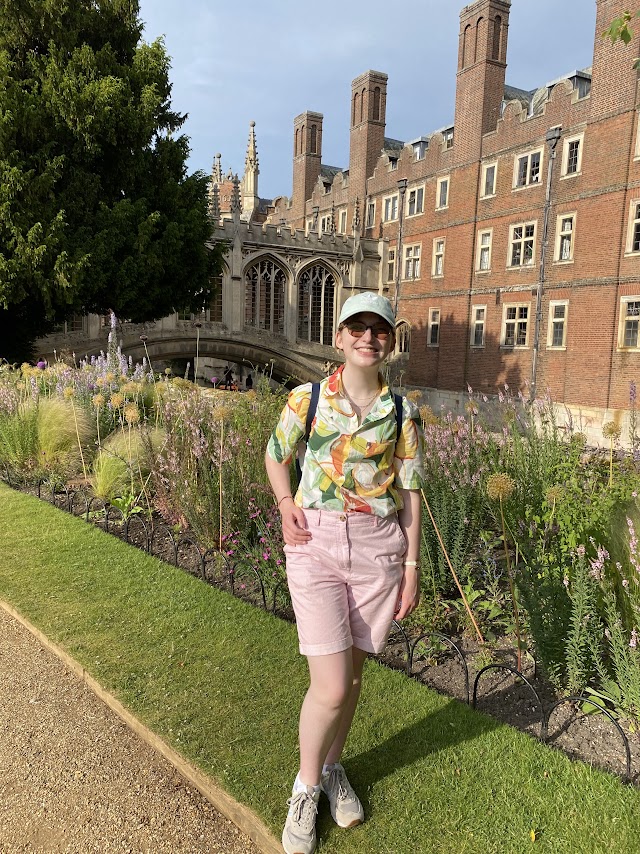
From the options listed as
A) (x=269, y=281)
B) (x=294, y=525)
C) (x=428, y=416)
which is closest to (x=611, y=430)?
(x=428, y=416)

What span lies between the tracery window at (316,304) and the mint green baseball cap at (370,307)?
85.4 feet

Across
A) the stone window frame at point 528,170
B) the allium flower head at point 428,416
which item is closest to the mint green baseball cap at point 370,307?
the allium flower head at point 428,416

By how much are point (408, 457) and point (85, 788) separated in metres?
1.95

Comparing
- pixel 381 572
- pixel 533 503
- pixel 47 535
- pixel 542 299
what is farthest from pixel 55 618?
pixel 542 299

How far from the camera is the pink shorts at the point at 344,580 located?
1993 mm

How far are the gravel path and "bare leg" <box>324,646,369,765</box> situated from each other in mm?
429

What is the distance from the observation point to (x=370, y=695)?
3049 millimetres

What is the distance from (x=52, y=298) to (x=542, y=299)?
15713mm

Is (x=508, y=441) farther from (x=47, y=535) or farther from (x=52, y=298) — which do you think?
(x=52, y=298)

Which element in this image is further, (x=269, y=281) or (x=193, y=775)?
(x=269, y=281)

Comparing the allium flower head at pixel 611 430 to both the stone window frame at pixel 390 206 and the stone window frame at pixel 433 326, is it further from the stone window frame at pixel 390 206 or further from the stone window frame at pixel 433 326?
the stone window frame at pixel 390 206

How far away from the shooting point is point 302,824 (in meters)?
2.11

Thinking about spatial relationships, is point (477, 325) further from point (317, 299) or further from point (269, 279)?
point (269, 279)

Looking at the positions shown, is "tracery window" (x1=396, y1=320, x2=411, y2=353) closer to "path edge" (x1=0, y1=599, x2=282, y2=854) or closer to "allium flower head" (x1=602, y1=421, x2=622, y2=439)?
"allium flower head" (x1=602, y1=421, x2=622, y2=439)
